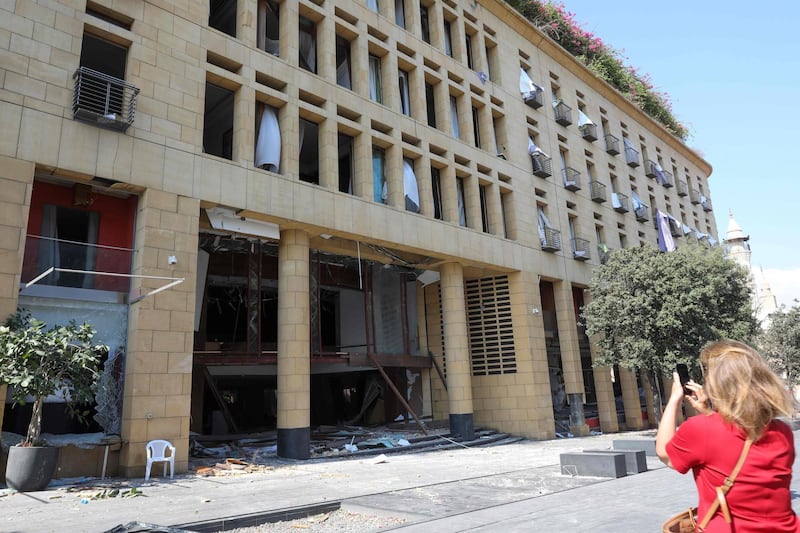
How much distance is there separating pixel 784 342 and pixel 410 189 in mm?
26590

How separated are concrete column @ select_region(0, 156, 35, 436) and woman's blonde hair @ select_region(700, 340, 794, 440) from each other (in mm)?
12277

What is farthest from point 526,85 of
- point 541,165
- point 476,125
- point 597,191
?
point 597,191

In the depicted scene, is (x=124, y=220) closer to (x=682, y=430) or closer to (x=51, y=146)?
(x=51, y=146)

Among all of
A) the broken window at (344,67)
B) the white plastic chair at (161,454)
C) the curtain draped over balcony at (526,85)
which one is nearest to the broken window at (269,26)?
the broken window at (344,67)

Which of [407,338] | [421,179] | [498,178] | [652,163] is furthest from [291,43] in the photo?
[652,163]

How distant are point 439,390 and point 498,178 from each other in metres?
9.64

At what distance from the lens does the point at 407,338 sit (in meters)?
23.4

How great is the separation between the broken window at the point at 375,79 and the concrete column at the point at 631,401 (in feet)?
59.6

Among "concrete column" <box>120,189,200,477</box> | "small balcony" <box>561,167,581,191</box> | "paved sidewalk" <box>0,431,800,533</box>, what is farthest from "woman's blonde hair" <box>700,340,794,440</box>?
"small balcony" <box>561,167,581,191</box>

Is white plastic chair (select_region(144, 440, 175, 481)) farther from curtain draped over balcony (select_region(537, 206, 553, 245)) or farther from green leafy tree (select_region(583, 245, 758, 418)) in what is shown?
curtain draped over balcony (select_region(537, 206, 553, 245))

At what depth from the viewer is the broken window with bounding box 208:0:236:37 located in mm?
18609

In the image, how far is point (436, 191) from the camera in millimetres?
22422

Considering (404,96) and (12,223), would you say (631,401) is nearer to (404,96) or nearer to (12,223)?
(404,96)

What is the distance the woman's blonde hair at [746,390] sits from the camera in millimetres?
2646
